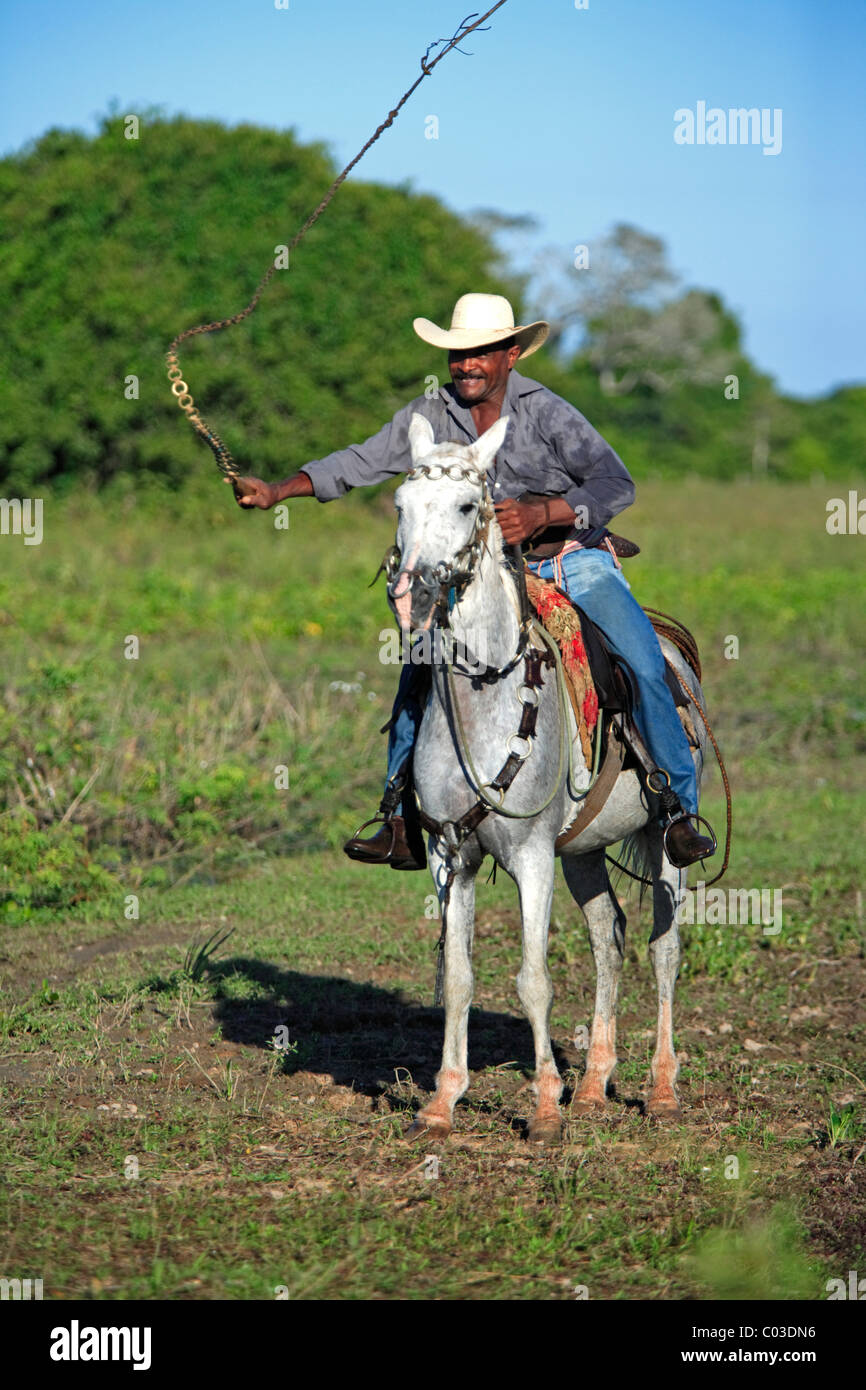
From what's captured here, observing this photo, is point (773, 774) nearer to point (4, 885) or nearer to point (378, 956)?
point (378, 956)

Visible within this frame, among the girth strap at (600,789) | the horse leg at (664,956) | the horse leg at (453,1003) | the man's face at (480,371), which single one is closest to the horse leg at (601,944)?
the horse leg at (664,956)

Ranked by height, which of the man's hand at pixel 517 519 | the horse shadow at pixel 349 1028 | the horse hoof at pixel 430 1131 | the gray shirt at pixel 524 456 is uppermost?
the gray shirt at pixel 524 456

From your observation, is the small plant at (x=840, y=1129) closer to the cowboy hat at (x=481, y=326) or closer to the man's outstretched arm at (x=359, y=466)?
the man's outstretched arm at (x=359, y=466)

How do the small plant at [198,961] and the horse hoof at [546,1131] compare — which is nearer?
the horse hoof at [546,1131]

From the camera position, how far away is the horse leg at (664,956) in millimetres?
5875

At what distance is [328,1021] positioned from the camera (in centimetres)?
676

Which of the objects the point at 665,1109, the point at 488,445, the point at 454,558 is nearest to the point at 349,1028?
the point at 665,1109

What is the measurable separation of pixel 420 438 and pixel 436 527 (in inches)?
17.1

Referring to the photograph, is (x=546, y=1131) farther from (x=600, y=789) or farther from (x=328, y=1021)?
(x=328, y=1021)

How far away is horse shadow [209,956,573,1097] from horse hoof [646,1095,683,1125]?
1.97 feet

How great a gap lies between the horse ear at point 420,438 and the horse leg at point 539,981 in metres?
1.44

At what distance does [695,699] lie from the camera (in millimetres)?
6422

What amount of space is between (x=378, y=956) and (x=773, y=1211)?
331cm
